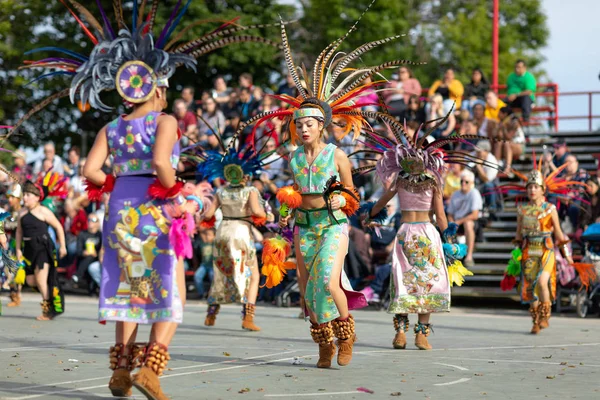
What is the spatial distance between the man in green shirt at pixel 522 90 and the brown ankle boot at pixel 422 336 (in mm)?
11804

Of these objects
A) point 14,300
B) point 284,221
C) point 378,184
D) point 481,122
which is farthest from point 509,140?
point 284,221

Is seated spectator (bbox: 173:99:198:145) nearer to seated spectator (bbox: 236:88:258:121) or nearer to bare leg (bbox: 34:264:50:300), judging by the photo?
seated spectator (bbox: 236:88:258:121)

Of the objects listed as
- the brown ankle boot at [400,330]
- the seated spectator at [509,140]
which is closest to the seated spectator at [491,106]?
the seated spectator at [509,140]

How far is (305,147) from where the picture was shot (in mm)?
9445

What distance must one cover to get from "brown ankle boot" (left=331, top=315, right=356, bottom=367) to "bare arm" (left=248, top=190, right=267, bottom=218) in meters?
4.07

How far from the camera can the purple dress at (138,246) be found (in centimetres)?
704

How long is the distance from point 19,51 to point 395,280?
2805 centimetres

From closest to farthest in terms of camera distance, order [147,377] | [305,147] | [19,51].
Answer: [147,377]
[305,147]
[19,51]

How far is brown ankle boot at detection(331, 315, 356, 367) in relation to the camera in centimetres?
905

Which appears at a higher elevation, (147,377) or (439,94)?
(439,94)

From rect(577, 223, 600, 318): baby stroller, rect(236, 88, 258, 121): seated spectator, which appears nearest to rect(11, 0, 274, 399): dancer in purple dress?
rect(577, 223, 600, 318): baby stroller

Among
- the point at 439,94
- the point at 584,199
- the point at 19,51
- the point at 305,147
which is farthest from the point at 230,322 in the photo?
the point at 19,51

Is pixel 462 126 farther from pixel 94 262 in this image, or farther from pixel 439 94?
pixel 94 262

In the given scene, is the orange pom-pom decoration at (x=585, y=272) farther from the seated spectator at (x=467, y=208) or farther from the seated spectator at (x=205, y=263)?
the seated spectator at (x=205, y=263)
